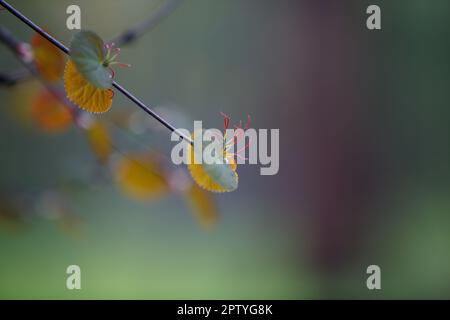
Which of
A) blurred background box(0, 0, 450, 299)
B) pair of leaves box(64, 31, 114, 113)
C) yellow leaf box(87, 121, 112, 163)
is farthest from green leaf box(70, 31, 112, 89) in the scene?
blurred background box(0, 0, 450, 299)

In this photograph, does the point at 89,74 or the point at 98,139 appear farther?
the point at 98,139

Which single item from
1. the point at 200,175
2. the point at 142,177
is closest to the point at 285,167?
the point at 142,177

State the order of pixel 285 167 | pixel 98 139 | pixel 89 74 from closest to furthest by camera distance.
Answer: pixel 89 74
pixel 98 139
pixel 285 167

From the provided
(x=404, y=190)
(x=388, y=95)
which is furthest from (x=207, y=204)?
(x=404, y=190)

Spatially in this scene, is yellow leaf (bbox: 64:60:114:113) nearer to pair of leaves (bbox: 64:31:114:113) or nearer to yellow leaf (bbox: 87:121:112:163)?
pair of leaves (bbox: 64:31:114:113)

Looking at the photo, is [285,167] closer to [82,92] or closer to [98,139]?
[98,139]

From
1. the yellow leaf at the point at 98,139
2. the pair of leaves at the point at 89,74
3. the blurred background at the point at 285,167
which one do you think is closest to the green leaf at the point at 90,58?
the pair of leaves at the point at 89,74

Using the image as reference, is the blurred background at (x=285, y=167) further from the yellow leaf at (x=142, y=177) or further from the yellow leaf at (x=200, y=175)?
the yellow leaf at (x=200, y=175)
